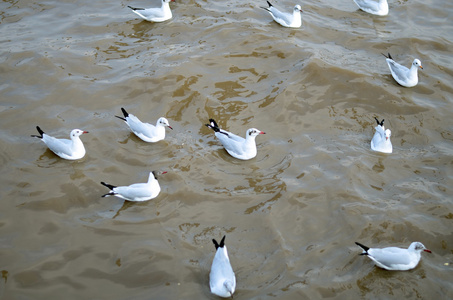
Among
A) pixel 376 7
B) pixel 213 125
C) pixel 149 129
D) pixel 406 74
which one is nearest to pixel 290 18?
pixel 376 7

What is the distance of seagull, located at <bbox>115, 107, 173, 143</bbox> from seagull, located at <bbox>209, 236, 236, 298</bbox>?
9.85 feet

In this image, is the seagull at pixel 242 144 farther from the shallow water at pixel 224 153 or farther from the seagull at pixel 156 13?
the seagull at pixel 156 13

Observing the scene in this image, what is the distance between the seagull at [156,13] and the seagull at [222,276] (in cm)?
751

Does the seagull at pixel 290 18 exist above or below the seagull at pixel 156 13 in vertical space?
below

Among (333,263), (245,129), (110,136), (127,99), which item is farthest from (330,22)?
(333,263)

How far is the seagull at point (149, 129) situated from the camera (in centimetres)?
869

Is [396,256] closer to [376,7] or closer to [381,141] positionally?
[381,141]

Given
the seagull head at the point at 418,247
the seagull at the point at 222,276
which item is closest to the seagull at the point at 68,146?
the seagull at the point at 222,276

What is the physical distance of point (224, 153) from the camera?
8.86 meters

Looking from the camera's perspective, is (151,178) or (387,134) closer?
(151,178)

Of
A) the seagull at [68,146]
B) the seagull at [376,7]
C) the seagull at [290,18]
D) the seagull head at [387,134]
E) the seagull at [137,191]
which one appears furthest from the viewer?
the seagull at [376,7]

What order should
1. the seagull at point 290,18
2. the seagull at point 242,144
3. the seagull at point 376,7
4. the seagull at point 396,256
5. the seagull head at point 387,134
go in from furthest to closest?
1. the seagull at point 376,7
2. the seagull at point 290,18
3. the seagull head at point 387,134
4. the seagull at point 242,144
5. the seagull at point 396,256

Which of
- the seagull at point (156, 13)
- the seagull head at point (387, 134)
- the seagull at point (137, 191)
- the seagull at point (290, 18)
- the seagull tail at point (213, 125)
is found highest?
the seagull at point (156, 13)

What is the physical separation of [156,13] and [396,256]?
844cm
